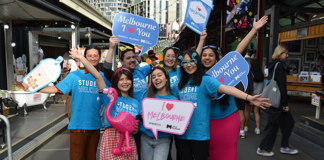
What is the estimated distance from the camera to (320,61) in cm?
945

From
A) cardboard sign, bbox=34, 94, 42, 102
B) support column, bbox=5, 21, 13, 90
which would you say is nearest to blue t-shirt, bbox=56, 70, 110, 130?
cardboard sign, bbox=34, 94, 42, 102

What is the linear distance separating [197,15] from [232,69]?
1.22 meters

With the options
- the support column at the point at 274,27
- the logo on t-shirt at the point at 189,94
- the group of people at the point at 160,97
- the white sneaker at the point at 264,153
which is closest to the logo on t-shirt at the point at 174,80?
the group of people at the point at 160,97

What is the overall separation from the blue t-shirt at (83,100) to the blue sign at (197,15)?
5.72 feet

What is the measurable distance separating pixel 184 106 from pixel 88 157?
134 cm

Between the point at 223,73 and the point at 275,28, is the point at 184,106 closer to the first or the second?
the point at 223,73

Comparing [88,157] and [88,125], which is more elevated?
[88,125]

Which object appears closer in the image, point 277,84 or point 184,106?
point 184,106

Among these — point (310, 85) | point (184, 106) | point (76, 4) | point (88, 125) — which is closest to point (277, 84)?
point (184, 106)

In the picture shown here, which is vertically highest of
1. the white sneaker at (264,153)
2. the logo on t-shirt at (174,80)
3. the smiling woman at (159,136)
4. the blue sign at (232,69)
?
the blue sign at (232,69)

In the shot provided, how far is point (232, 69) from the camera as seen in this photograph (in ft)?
8.47

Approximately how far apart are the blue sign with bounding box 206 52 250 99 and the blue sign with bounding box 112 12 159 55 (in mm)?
1199

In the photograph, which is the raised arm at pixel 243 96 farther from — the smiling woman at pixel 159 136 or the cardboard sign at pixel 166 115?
the smiling woman at pixel 159 136

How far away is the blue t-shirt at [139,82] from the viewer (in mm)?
2797
